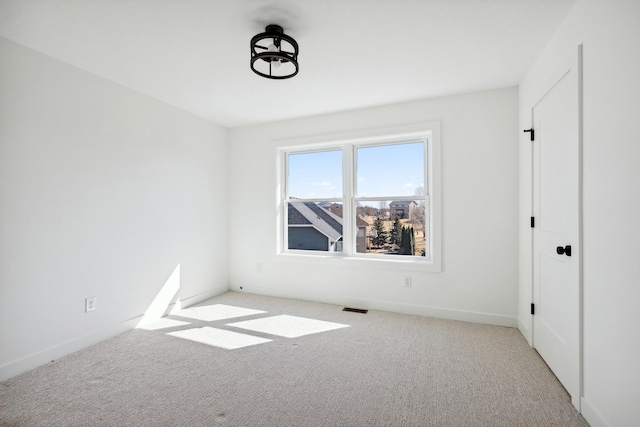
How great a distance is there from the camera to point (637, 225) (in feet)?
4.39

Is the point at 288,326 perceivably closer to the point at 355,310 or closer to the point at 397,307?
the point at 355,310

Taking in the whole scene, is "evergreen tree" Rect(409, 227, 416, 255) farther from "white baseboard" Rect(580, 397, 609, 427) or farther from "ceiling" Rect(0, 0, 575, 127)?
"white baseboard" Rect(580, 397, 609, 427)

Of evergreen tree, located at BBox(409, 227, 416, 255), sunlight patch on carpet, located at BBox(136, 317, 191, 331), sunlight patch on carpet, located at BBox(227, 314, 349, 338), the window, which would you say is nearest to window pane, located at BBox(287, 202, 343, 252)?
the window

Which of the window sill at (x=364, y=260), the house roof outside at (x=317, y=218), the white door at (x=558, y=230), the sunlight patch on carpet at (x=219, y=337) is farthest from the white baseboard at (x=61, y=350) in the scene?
the white door at (x=558, y=230)

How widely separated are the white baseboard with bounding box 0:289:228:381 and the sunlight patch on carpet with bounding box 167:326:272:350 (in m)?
0.49

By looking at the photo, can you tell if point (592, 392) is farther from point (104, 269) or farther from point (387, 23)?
point (104, 269)

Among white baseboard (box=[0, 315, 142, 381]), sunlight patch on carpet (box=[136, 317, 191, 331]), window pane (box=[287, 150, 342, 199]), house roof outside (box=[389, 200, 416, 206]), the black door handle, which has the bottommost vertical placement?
sunlight patch on carpet (box=[136, 317, 191, 331])

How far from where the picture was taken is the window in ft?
11.9

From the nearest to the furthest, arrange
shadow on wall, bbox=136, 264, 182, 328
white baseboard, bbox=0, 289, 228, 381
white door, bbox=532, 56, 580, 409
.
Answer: white door, bbox=532, 56, 580, 409 < white baseboard, bbox=0, 289, 228, 381 < shadow on wall, bbox=136, 264, 182, 328

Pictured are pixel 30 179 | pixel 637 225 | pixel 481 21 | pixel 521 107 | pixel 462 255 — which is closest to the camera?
pixel 637 225

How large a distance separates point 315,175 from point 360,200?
774 millimetres

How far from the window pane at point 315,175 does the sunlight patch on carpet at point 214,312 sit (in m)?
1.73

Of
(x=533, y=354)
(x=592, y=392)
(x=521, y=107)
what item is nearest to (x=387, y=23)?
(x=521, y=107)

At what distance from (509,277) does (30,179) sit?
14.6 feet
